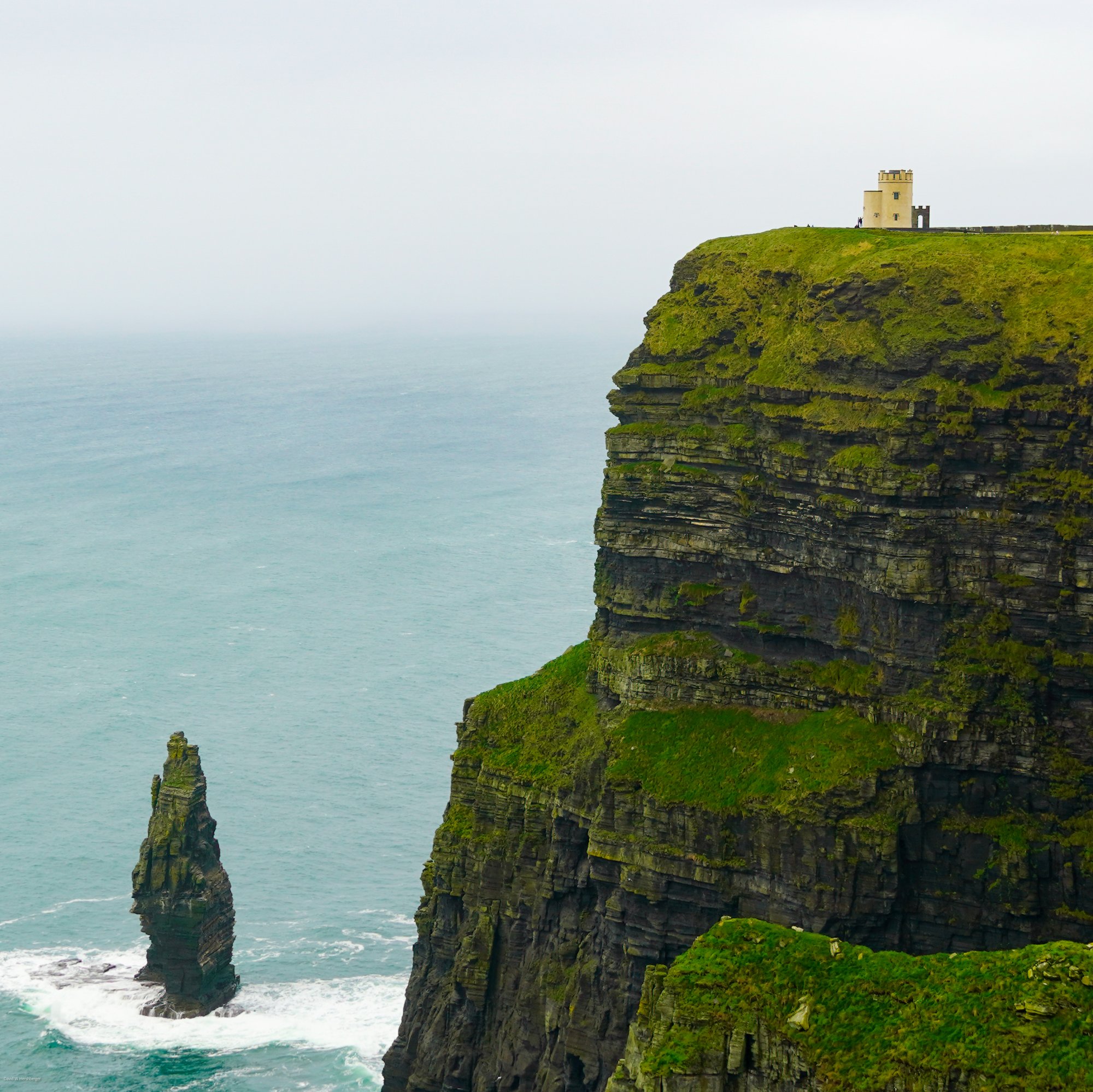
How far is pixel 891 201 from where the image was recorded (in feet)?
345

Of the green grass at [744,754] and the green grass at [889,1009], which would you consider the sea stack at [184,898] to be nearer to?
the green grass at [744,754]

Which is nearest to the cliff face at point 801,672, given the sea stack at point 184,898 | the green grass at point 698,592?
the green grass at point 698,592

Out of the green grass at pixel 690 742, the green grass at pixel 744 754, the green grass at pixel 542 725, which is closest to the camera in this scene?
the green grass at pixel 744 754

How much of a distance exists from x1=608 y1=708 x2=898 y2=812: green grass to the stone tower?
29413 mm

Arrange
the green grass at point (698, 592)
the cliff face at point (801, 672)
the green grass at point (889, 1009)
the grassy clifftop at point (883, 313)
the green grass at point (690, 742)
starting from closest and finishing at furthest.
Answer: the green grass at point (889, 1009) → the cliff face at point (801, 672) → the grassy clifftop at point (883, 313) → the green grass at point (690, 742) → the green grass at point (698, 592)

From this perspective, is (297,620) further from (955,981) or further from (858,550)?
(955,981)

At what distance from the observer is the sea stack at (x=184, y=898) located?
112938 millimetres

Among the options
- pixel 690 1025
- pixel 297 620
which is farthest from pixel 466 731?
pixel 297 620

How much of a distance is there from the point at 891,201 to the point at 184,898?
54.3m

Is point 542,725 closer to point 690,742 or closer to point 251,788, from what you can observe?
point 690,742

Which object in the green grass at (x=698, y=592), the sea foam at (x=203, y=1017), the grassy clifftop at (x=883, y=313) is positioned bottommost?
the sea foam at (x=203, y=1017)

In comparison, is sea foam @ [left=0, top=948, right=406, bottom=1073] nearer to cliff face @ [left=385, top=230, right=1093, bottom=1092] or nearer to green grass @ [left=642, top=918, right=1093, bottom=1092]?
cliff face @ [left=385, top=230, right=1093, bottom=1092]

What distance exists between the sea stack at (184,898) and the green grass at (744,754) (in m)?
32.8

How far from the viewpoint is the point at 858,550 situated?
3428 inches
